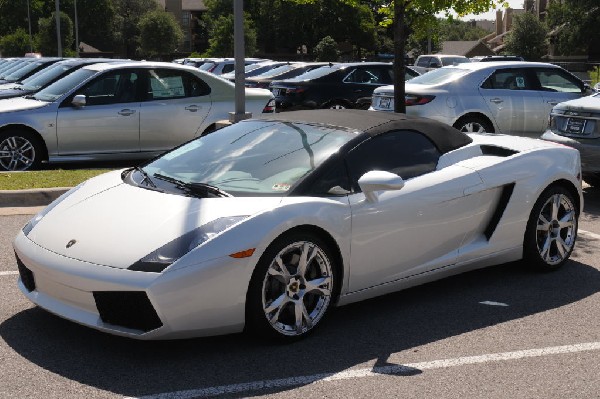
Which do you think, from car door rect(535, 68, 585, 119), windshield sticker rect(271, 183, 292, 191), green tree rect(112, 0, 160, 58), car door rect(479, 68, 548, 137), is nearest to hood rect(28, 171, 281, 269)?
windshield sticker rect(271, 183, 292, 191)

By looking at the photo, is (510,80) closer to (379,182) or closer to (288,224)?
(379,182)

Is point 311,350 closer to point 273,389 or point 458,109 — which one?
point 273,389

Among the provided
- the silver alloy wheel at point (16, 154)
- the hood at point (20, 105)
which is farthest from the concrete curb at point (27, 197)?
the hood at point (20, 105)

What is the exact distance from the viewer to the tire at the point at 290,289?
490 centimetres

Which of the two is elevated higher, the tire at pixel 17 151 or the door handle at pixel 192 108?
the door handle at pixel 192 108

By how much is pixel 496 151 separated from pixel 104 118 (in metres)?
6.84

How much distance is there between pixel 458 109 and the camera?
12.8 metres

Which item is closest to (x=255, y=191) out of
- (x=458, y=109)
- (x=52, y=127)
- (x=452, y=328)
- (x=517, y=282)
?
(x=452, y=328)

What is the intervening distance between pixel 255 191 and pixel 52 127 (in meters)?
7.12

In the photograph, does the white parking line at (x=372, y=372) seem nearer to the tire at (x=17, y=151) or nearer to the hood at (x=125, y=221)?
the hood at (x=125, y=221)

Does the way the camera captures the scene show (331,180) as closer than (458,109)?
Yes

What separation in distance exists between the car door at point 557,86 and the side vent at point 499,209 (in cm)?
749

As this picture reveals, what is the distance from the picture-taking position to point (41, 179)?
1004 centimetres

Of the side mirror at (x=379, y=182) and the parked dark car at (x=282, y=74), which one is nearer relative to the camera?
the side mirror at (x=379, y=182)
